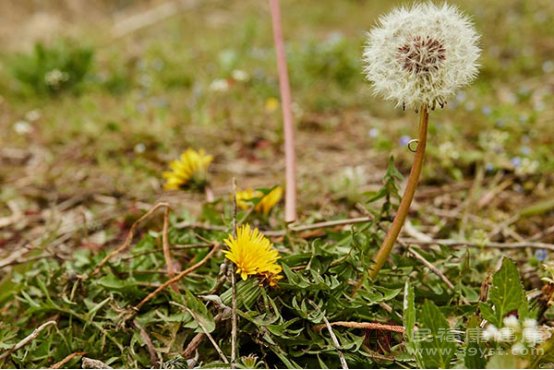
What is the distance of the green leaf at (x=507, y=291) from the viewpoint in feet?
3.39

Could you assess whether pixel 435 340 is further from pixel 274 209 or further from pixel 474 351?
pixel 274 209

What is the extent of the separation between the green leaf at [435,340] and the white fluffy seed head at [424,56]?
37cm

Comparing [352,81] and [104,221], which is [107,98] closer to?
[352,81]

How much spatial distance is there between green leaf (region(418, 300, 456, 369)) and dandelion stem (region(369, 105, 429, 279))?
0.26 m

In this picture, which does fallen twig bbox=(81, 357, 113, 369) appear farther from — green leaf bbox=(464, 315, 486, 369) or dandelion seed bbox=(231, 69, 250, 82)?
dandelion seed bbox=(231, 69, 250, 82)

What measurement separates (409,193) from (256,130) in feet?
6.81

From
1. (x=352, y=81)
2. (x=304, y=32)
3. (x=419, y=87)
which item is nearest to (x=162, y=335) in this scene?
(x=419, y=87)

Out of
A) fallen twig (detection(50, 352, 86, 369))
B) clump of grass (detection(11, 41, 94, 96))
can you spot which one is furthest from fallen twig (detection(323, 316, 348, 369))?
clump of grass (detection(11, 41, 94, 96))

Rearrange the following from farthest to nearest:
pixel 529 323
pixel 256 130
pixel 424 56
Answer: pixel 256 130
pixel 424 56
pixel 529 323

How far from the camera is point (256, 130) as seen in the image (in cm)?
320

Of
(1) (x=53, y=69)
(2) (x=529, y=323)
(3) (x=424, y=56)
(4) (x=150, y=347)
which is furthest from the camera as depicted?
(1) (x=53, y=69)

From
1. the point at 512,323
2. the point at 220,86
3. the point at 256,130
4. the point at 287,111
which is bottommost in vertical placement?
the point at 512,323

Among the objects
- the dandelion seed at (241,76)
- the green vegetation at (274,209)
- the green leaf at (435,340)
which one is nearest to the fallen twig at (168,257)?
the green vegetation at (274,209)

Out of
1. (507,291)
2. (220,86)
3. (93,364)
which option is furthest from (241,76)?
(507,291)
